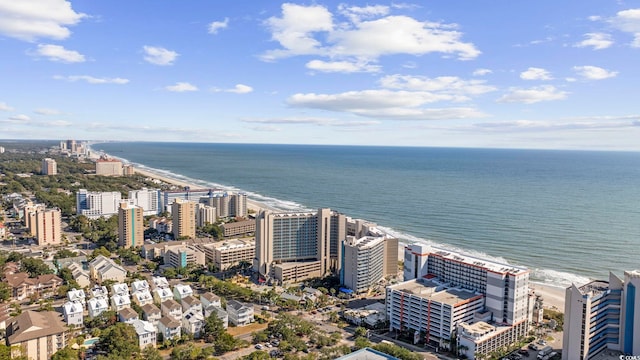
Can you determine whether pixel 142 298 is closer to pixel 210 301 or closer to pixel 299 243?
pixel 210 301

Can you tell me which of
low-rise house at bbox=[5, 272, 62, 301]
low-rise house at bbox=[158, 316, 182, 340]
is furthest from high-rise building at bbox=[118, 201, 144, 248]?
low-rise house at bbox=[158, 316, 182, 340]

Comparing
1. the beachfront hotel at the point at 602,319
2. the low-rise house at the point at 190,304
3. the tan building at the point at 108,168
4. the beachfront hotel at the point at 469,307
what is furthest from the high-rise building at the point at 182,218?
the tan building at the point at 108,168

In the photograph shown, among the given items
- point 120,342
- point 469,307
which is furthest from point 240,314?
point 469,307

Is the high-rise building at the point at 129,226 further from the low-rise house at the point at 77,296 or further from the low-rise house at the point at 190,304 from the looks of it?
the low-rise house at the point at 190,304

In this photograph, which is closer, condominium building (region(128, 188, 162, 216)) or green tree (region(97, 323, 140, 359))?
green tree (region(97, 323, 140, 359))

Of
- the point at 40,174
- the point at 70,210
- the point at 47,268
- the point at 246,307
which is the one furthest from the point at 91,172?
the point at 246,307

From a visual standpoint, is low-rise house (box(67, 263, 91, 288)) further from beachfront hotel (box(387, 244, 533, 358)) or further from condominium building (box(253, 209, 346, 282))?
beachfront hotel (box(387, 244, 533, 358))
